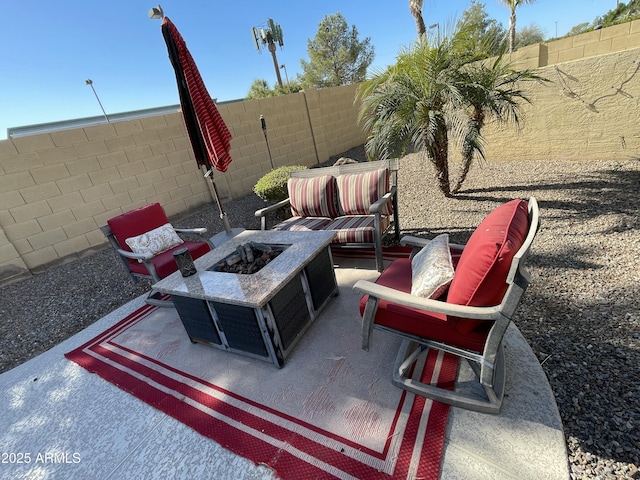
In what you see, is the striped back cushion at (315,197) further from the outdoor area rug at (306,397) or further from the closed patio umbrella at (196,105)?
the outdoor area rug at (306,397)

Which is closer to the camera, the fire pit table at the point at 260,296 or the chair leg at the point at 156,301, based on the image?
the fire pit table at the point at 260,296

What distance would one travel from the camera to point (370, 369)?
1834mm

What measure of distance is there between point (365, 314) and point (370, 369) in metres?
0.49

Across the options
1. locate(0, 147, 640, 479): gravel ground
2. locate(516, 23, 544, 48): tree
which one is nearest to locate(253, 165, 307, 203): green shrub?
locate(0, 147, 640, 479): gravel ground

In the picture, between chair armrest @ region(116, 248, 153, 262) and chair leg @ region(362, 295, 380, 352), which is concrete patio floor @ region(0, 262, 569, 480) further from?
chair armrest @ region(116, 248, 153, 262)

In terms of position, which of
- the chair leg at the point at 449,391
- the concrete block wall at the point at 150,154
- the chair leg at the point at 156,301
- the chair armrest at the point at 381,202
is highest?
the concrete block wall at the point at 150,154

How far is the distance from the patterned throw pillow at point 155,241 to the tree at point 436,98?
258 cm

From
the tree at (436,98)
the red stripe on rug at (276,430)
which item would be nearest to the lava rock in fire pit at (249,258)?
the red stripe on rug at (276,430)

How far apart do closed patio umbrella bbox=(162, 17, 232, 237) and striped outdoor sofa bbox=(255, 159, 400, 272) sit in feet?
2.66

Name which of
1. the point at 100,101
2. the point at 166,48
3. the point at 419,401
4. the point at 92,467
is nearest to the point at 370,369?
the point at 419,401

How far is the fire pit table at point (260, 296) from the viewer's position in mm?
1859

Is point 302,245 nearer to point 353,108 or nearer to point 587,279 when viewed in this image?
point 587,279

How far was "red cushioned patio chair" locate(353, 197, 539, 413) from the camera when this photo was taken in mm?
1184

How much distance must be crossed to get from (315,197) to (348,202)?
0.40 meters
